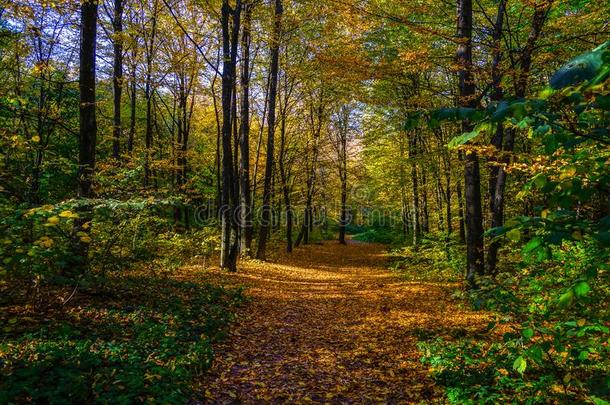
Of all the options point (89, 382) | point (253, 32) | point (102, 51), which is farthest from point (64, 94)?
point (89, 382)

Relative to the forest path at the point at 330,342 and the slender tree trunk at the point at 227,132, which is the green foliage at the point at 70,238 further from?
the slender tree trunk at the point at 227,132

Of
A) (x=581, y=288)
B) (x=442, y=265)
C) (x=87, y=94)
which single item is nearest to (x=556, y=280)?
(x=581, y=288)

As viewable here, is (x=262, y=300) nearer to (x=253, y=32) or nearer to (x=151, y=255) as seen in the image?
(x=151, y=255)

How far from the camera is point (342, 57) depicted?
32.7 feet

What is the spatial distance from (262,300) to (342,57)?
6.88m

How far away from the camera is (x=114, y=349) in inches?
187

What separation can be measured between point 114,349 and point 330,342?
361cm

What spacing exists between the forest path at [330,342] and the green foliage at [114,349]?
18.2 inches

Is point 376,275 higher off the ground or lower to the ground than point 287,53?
lower

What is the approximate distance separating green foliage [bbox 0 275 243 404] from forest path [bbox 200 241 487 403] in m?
0.46

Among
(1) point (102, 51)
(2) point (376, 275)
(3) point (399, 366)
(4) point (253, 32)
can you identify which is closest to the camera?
(3) point (399, 366)

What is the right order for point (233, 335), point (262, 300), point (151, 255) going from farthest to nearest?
1. point (262, 300)
2. point (151, 255)
3. point (233, 335)

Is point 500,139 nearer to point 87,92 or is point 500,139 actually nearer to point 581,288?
point 581,288

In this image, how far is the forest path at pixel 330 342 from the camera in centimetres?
479
